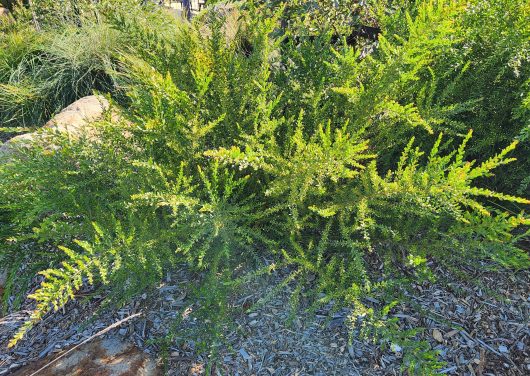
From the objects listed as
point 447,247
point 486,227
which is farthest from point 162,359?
point 486,227

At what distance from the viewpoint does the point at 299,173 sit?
5.32 ft

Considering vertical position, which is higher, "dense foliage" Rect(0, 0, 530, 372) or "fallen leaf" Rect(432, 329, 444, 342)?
"dense foliage" Rect(0, 0, 530, 372)

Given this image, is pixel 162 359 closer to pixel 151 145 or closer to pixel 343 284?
pixel 343 284

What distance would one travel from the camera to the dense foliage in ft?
5.43

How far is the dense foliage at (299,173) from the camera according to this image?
1.66 metres

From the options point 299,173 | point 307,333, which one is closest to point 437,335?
point 307,333

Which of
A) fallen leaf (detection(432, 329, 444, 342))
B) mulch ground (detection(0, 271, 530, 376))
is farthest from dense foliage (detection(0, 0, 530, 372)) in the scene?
fallen leaf (detection(432, 329, 444, 342))

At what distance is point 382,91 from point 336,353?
3.67 feet

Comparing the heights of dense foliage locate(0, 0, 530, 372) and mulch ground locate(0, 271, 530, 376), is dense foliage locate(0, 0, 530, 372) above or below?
above

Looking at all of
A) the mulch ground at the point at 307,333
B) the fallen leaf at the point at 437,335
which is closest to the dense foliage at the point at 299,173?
the mulch ground at the point at 307,333

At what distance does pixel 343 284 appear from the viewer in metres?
1.81

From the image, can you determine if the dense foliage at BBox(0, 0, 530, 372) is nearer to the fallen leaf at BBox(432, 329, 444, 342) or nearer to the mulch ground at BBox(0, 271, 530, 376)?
the mulch ground at BBox(0, 271, 530, 376)

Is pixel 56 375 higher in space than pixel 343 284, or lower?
lower

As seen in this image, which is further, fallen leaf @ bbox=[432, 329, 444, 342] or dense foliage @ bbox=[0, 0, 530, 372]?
fallen leaf @ bbox=[432, 329, 444, 342]
